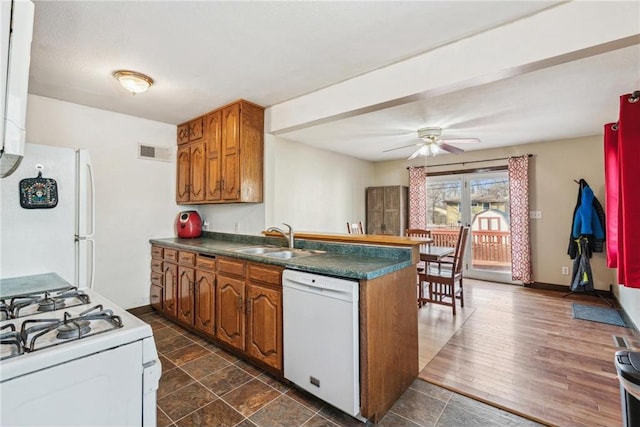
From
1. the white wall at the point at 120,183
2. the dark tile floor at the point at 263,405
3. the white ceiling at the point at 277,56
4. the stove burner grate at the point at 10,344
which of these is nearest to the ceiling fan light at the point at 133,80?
the white ceiling at the point at 277,56

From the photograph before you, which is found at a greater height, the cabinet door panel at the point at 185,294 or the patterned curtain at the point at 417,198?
the patterned curtain at the point at 417,198

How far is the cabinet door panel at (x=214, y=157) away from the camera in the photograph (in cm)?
326

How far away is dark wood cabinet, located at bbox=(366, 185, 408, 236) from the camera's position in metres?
5.91

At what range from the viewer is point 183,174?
3.76 metres

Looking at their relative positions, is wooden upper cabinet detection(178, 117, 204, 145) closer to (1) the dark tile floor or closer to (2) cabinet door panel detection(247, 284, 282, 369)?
(2) cabinet door panel detection(247, 284, 282, 369)

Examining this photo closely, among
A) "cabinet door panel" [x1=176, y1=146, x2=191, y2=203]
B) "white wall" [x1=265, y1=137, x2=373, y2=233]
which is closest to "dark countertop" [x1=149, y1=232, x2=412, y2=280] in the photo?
"cabinet door panel" [x1=176, y1=146, x2=191, y2=203]

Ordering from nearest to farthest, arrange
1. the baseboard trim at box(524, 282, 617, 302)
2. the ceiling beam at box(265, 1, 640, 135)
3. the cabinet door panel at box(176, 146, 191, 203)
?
1. the ceiling beam at box(265, 1, 640, 135)
2. the cabinet door panel at box(176, 146, 191, 203)
3. the baseboard trim at box(524, 282, 617, 302)

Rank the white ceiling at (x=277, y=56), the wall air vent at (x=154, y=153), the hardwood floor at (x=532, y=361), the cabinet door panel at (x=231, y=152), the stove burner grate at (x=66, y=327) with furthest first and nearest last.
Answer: the wall air vent at (x=154, y=153) < the cabinet door panel at (x=231, y=152) < the hardwood floor at (x=532, y=361) < the white ceiling at (x=277, y=56) < the stove burner grate at (x=66, y=327)

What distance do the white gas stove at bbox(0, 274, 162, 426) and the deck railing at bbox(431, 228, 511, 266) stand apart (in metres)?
5.63

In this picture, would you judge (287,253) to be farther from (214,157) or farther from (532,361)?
(532,361)

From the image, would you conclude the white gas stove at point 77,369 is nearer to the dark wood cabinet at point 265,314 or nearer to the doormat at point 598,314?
the dark wood cabinet at point 265,314

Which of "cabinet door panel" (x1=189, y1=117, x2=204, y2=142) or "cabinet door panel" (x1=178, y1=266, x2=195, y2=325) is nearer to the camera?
"cabinet door panel" (x1=178, y1=266, x2=195, y2=325)

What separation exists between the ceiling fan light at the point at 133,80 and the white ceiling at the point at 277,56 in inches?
2.6

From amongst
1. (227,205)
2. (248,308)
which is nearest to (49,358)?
(248,308)
